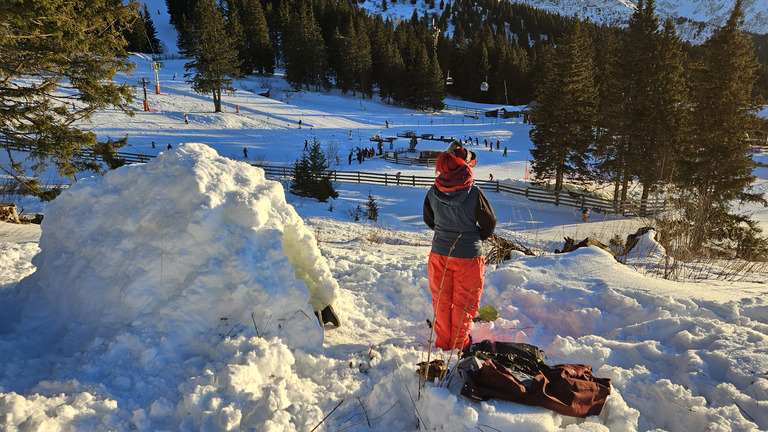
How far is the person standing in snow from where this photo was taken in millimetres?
3582

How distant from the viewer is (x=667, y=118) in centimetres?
1862

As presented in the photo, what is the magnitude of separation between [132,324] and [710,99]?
20.1 meters

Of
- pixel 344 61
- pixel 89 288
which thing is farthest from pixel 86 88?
pixel 344 61

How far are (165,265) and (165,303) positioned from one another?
30cm

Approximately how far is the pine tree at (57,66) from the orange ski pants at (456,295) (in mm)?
11007

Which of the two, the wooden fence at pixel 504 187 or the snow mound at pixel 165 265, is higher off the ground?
the snow mound at pixel 165 265

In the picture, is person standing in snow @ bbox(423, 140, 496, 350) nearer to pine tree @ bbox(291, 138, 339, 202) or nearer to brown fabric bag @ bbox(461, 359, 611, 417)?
brown fabric bag @ bbox(461, 359, 611, 417)

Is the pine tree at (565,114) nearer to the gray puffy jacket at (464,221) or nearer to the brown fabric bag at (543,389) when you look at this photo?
the gray puffy jacket at (464,221)

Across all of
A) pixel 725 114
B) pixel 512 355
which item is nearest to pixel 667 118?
pixel 725 114

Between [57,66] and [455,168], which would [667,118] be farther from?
[57,66]

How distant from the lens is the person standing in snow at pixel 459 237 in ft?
11.8

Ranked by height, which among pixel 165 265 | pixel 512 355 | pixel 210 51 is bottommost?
pixel 512 355

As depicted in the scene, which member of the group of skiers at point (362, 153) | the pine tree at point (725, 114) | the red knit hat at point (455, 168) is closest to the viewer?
the red knit hat at point (455, 168)

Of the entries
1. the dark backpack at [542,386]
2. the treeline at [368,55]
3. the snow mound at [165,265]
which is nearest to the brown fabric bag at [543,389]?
the dark backpack at [542,386]
